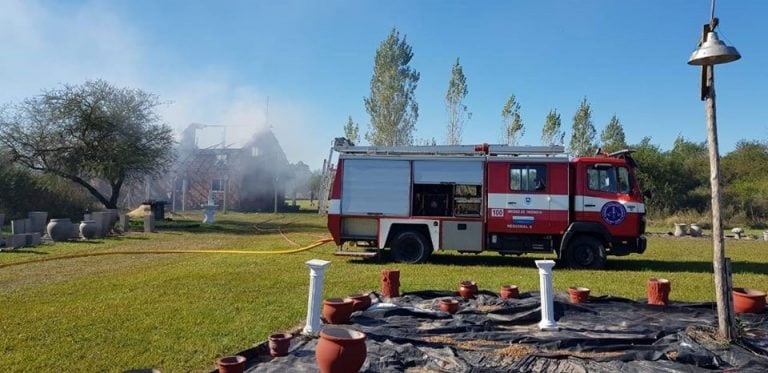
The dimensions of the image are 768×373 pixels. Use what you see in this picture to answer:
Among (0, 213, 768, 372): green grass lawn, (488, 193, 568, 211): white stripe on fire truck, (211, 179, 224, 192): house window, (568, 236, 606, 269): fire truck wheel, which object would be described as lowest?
(0, 213, 768, 372): green grass lawn

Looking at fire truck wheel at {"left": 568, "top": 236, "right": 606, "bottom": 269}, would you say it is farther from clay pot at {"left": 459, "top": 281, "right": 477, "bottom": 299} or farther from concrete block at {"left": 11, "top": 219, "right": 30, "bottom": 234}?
concrete block at {"left": 11, "top": 219, "right": 30, "bottom": 234}

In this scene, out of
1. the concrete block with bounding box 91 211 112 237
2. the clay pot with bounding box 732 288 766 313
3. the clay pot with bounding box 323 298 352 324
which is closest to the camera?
the clay pot with bounding box 323 298 352 324

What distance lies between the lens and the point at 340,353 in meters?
3.63

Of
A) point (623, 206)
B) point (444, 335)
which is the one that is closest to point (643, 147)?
point (623, 206)

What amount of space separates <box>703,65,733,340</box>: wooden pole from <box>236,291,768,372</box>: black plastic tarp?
200mm

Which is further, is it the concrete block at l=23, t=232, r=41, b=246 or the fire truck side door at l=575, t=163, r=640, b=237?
the concrete block at l=23, t=232, r=41, b=246

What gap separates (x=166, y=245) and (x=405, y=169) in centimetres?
815

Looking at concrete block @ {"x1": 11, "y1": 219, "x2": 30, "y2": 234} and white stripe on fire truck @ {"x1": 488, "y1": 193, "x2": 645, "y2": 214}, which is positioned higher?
white stripe on fire truck @ {"x1": 488, "y1": 193, "x2": 645, "y2": 214}

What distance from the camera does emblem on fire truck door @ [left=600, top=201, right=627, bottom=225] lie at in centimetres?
1069

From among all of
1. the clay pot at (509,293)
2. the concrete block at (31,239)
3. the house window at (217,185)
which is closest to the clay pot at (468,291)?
the clay pot at (509,293)

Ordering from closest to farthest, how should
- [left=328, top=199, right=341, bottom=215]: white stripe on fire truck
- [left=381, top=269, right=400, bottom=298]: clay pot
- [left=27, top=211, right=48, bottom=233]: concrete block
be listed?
[left=381, top=269, right=400, bottom=298]: clay pot, [left=328, top=199, right=341, bottom=215]: white stripe on fire truck, [left=27, top=211, right=48, bottom=233]: concrete block

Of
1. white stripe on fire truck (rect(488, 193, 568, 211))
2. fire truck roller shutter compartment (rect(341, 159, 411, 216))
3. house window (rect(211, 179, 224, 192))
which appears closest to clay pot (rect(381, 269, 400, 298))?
fire truck roller shutter compartment (rect(341, 159, 411, 216))

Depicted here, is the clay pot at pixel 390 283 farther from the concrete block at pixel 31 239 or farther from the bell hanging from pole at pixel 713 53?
the concrete block at pixel 31 239

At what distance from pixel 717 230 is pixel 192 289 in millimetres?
6959
